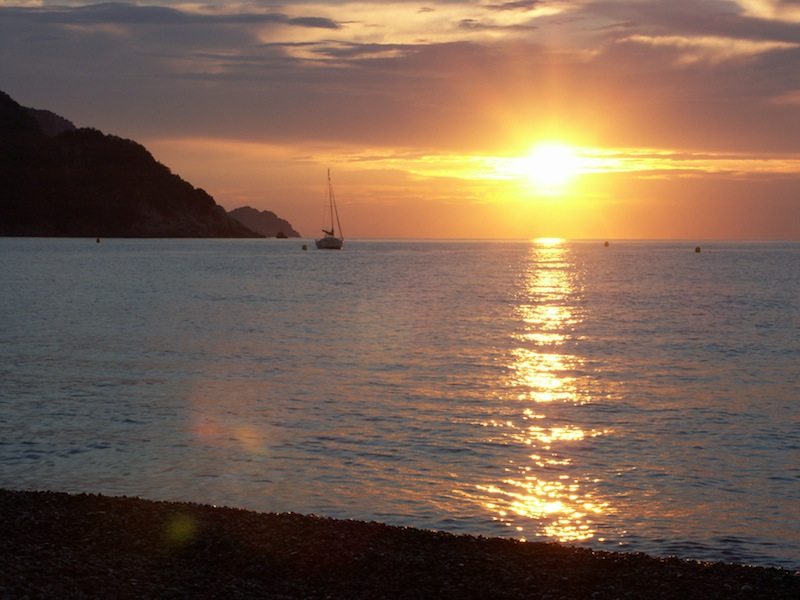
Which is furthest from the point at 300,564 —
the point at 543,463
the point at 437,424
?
the point at 437,424

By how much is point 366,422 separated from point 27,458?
7999 mm

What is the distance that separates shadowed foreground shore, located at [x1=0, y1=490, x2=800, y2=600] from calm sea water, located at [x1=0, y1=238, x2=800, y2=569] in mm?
Answer: 2138

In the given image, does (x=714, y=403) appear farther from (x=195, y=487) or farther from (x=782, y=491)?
(x=195, y=487)

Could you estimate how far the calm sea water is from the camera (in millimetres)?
16391

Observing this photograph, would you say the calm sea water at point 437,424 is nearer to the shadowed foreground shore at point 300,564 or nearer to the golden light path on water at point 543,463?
the golden light path on water at point 543,463

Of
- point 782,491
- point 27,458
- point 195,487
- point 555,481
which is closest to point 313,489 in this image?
point 195,487

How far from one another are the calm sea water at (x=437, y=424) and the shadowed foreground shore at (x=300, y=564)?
2.14 meters

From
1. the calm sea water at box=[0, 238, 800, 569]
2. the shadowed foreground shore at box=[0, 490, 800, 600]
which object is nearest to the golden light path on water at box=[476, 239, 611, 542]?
the calm sea water at box=[0, 238, 800, 569]

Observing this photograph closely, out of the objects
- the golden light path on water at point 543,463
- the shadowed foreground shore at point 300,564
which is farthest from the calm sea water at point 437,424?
the shadowed foreground shore at point 300,564

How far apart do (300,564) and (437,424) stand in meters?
12.0

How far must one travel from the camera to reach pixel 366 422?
2411 cm

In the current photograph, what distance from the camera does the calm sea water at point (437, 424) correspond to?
53.8 ft

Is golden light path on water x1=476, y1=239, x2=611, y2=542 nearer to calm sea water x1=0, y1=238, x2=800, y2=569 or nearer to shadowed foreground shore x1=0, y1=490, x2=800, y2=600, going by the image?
calm sea water x1=0, y1=238, x2=800, y2=569

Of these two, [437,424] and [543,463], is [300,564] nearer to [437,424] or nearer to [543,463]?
[543,463]
